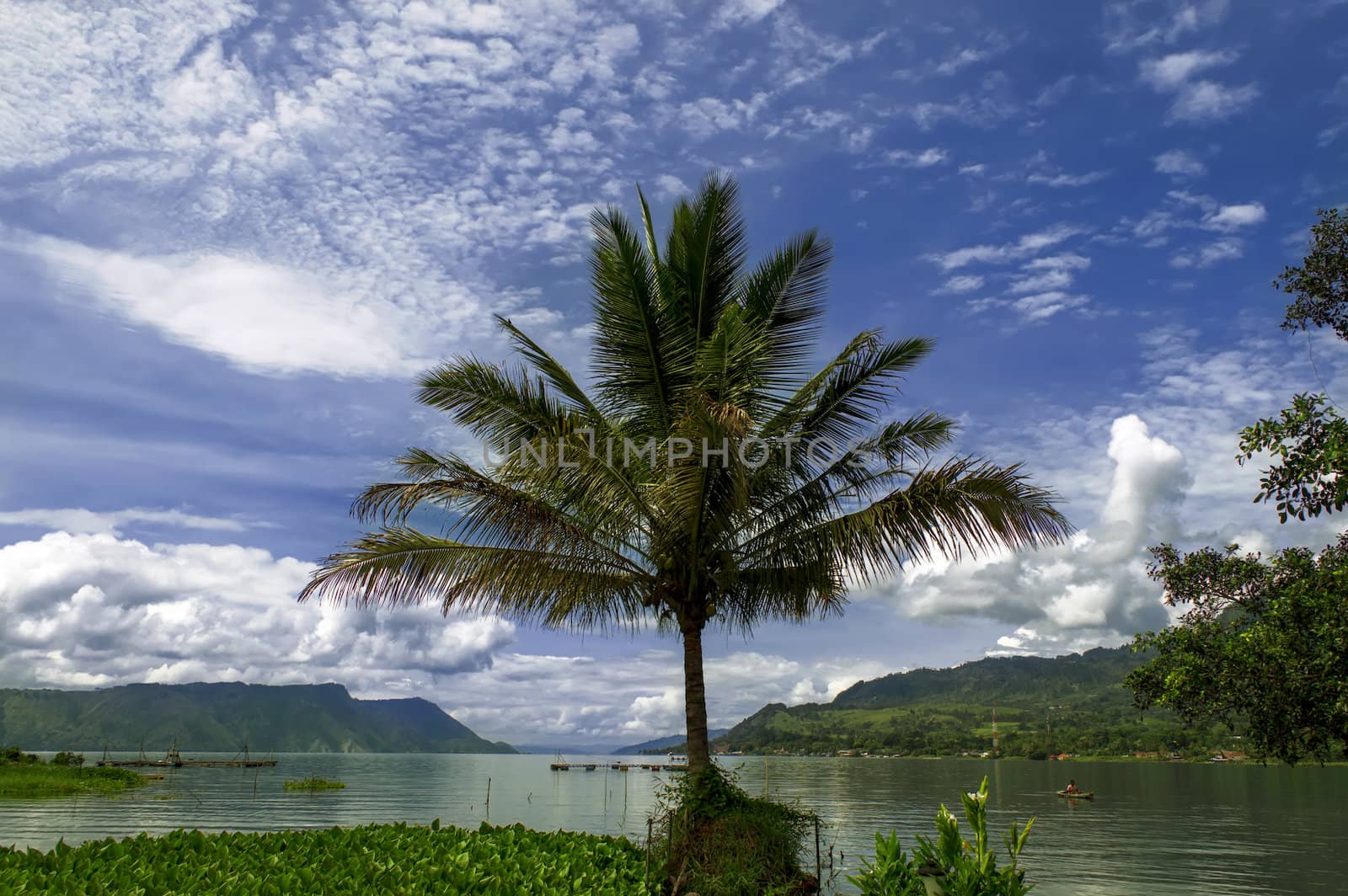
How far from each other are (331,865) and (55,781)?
178 ft

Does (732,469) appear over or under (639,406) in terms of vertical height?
under

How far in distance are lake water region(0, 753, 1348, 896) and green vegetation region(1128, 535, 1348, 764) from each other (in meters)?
9.02

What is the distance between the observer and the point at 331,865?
25.5ft

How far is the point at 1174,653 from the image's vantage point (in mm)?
11250

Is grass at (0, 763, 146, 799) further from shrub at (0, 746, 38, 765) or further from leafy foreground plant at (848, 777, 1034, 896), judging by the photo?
leafy foreground plant at (848, 777, 1034, 896)

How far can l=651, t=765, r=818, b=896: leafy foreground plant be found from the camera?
10.4 m

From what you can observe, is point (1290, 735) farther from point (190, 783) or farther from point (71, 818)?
point (190, 783)

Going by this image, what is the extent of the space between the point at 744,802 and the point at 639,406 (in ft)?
20.2

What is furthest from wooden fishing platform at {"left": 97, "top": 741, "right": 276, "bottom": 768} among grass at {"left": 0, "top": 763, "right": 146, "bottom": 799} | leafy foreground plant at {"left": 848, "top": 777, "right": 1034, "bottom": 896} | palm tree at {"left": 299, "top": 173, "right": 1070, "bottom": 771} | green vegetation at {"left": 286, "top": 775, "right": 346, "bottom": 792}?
leafy foreground plant at {"left": 848, "top": 777, "right": 1034, "bottom": 896}

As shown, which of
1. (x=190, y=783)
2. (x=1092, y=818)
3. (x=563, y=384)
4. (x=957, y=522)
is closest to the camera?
(x=957, y=522)

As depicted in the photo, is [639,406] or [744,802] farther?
[639,406]

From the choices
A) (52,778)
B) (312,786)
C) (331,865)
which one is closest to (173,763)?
(312,786)

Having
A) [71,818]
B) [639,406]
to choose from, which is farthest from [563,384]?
[71,818]

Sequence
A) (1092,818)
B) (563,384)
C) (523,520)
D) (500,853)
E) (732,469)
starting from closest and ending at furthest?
(500,853), (732,469), (523,520), (563,384), (1092,818)
